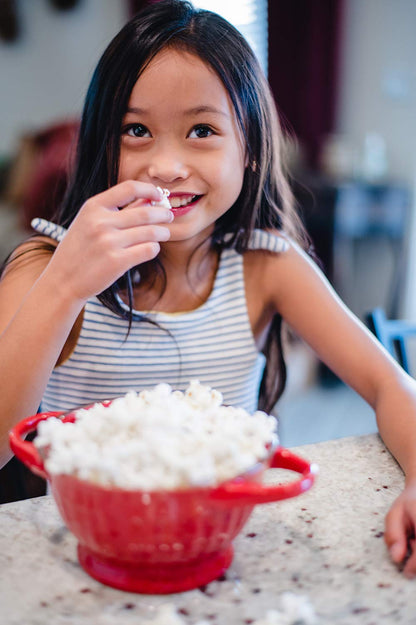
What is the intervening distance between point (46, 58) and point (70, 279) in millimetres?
4529

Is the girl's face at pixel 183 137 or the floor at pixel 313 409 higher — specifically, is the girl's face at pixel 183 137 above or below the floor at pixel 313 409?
above

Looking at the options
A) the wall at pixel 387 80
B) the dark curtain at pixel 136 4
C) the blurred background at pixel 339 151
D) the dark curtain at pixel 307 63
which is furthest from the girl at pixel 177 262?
the dark curtain at pixel 136 4

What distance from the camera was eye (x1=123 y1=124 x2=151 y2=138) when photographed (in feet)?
3.19

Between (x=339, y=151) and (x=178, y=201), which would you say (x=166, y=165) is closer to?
(x=178, y=201)

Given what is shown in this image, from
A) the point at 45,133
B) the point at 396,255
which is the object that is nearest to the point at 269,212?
the point at 396,255

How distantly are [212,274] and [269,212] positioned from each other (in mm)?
167

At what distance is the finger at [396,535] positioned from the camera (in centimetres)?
63

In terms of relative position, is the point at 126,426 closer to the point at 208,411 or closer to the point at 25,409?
the point at 208,411

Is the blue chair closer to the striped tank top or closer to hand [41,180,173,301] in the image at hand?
the striped tank top

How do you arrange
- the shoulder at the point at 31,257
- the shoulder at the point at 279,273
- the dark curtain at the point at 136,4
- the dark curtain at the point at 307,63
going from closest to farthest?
the shoulder at the point at 31,257
the shoulder at the point at 279,273
the dark curtain at the point at 307,63
the dark curtain at the point at 136,4

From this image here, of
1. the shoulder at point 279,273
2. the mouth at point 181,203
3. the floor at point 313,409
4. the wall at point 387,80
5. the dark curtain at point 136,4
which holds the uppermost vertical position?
the dark curtain at point 136,4

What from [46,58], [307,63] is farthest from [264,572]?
[46,58]

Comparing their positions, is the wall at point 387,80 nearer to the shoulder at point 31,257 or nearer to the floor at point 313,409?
the floor at point 313,409

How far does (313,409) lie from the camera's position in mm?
3084
